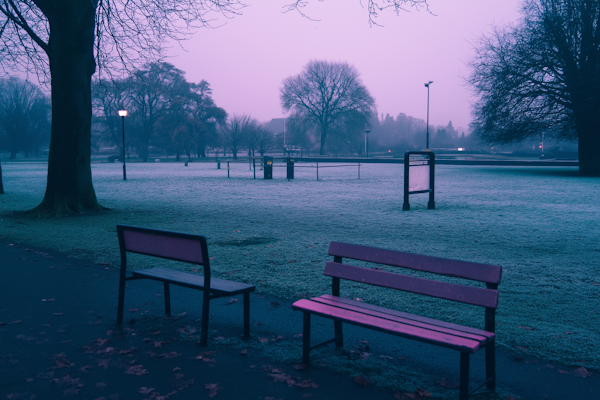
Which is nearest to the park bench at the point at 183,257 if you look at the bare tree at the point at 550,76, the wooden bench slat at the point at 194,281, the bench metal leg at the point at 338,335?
the wooden bench slat at the point at 194,281

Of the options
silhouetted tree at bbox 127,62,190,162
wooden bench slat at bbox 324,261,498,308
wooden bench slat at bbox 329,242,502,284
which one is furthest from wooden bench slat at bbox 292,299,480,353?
silhouetted tree at bbox 127,62,190,162

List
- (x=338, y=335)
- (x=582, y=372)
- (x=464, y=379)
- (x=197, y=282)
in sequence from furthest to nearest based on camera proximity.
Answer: (x=197, y=282), (x=338, y=335), (x=582, y=372), (x=464, y=379)

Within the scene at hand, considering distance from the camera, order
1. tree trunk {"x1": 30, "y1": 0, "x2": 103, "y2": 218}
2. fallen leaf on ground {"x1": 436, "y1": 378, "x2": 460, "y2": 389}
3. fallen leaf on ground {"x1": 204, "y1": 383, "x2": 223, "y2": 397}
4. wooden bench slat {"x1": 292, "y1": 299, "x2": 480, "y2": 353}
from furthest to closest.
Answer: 1. tree trunk {"x1": 30, "y1": 0, "x2": 103, "y2": 218}
2. fallen leaf on ground {"x1": 436, "y1": 378, "x2": 460, "y2": 389}
3. fallen leaf on ground {"x1": 204, "y1": 383, "x2": 223, "y2": 397}
4. wooden bench slat {"x1": 292, "y1": 299, "x2": 480, "y2": 353}

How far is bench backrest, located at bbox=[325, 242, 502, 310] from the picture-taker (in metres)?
3.02

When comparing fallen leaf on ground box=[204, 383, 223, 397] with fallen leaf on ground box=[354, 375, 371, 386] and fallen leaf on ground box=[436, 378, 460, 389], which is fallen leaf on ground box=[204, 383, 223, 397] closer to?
fallen leaf on ground box=[354, 375, 371, 386]

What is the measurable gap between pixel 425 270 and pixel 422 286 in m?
0.11

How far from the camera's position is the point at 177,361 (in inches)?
144

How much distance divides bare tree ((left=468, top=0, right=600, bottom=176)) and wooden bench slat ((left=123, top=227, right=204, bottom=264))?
2709 cm

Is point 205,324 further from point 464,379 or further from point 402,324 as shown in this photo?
point 464,379

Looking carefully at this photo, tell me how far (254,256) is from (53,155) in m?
7.30

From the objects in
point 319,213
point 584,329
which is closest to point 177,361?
point 584,329

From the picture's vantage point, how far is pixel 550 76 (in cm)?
2778

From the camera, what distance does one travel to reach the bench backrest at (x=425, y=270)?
3.02m

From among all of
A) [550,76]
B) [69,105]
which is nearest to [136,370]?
[69,105]
